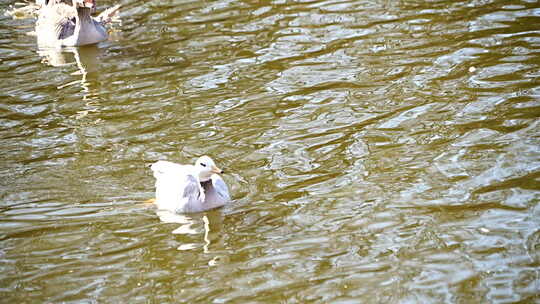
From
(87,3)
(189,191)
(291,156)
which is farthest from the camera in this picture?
(87,3)

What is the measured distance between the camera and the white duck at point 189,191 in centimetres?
839

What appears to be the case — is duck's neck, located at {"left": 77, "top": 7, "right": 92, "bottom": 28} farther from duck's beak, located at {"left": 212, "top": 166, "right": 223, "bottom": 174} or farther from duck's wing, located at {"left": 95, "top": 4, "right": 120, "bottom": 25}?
duck's beak, located at {"left": 212, "top": 166, "right": 223, "bottom": 174}

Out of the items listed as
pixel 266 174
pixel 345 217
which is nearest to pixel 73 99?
pixel 266 174

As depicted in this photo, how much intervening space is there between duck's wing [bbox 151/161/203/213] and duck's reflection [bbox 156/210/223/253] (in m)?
0.07

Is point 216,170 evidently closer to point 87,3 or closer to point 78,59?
point 78,59

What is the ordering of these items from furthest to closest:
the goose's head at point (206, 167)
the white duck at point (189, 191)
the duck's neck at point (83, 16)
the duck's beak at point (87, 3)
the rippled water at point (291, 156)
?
the duck's neck at point (83, 16)
the duck's beak at point (87, 3)
the white duck at point (189, 191)
the goose's head at point (206, 167)
the rippled water at point (291, 156)

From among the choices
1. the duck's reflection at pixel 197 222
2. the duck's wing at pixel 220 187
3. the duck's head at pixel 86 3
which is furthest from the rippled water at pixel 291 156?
the duck's head at pixel 86 3

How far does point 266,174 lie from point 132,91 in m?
3.64

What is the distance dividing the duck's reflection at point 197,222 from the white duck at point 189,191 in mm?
61

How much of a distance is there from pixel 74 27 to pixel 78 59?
3.68ft

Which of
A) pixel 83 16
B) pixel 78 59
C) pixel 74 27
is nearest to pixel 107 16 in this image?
pixel 74 27

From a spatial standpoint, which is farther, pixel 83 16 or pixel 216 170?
pixel 83 16

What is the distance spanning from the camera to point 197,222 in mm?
8367

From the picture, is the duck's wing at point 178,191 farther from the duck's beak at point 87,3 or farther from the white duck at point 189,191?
the duck's beak at point 87,3
